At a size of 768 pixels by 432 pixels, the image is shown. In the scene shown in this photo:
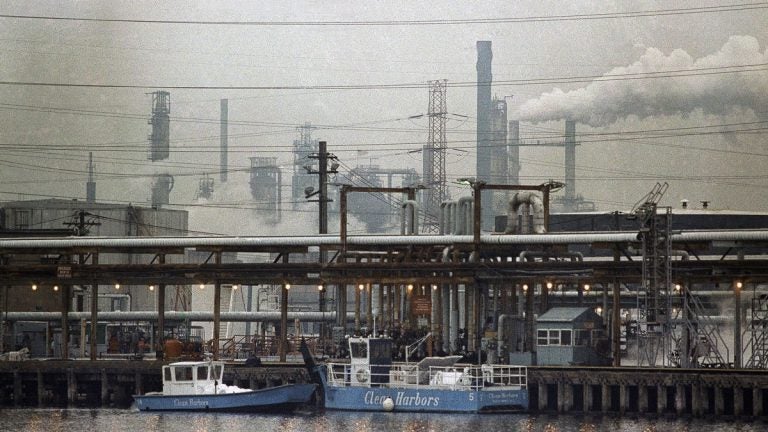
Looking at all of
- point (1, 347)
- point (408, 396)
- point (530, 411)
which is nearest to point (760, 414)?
point (530, 411)

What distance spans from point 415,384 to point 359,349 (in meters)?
3.39

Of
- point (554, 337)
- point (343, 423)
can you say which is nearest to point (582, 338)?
point (554, 337)

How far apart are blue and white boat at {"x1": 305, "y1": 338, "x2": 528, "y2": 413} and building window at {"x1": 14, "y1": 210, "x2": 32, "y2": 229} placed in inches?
2628

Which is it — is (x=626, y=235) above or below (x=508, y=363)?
above

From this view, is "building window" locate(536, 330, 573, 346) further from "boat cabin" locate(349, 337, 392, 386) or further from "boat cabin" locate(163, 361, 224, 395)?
"boat cabin" locate(163, 361, 224, 395)

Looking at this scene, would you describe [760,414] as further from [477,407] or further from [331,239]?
[331,239]

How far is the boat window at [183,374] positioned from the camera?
236 feet

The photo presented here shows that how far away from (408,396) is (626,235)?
51.3 ft

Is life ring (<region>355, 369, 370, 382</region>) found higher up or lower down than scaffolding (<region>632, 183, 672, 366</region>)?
lower down

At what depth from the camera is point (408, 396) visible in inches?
2689

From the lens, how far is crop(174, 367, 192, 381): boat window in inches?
2830

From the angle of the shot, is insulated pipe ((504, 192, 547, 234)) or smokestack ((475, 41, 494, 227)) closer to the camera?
insulated pipe ((504, 192, 547, 234))

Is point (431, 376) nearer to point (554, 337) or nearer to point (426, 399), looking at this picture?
point (426, 399)

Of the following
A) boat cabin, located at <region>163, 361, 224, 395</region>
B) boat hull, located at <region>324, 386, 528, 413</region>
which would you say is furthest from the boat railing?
boat cabin, located at <region>163, 361, 224, 395</region>
